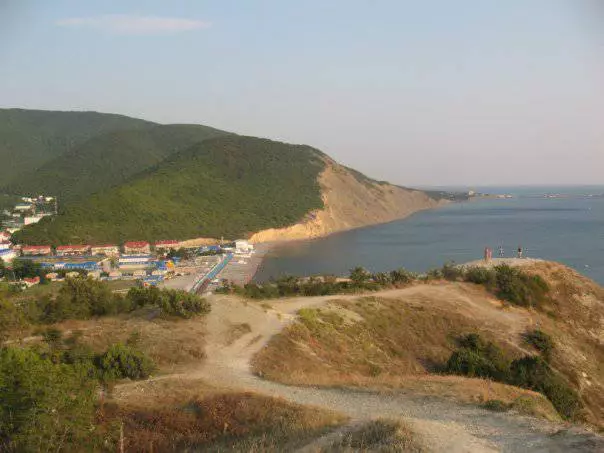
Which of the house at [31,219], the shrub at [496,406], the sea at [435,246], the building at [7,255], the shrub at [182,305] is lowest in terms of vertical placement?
the sea at [435,246]

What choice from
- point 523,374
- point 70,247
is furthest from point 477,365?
point 70,247

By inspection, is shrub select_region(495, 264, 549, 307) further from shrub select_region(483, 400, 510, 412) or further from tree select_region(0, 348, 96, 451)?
tree select_region(0, 348, 96, 451)

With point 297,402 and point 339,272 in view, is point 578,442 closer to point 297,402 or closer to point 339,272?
point 297,402

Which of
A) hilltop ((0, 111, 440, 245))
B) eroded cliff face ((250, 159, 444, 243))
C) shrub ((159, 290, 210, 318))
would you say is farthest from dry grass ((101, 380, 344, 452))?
eroded cliff face ((250, 159, 444, 243))

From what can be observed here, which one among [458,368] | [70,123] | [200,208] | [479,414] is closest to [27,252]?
[200,208]

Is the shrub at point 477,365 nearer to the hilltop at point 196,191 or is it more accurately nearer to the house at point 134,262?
the house at point 134,262

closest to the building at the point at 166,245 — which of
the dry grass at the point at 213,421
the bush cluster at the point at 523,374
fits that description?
the bush cluster at the point at 523,374
